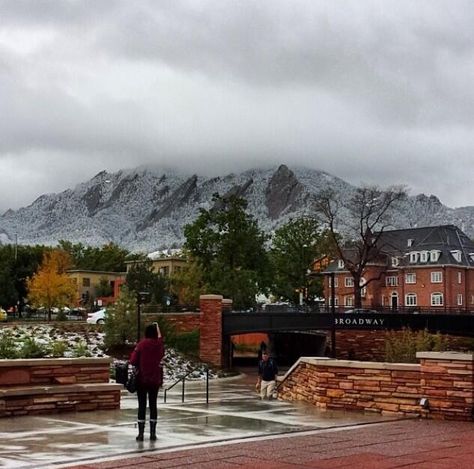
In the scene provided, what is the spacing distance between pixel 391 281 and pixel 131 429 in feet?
262

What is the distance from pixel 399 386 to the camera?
1612 centimetres

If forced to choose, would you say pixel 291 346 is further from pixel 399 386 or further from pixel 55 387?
pixel 55 387

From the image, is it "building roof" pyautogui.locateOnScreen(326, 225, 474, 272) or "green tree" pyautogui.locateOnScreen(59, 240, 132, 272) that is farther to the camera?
"green tree" pyautogui.locateOnScreen(59, 240, 132, 272)

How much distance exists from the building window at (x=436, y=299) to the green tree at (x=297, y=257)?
44.3ft

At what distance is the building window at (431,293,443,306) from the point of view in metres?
84.2

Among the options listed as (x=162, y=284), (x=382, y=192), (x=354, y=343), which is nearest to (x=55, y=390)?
(x=354, y=343)

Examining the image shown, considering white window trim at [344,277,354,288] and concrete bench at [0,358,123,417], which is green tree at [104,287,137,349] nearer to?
concrete bench at [0,358,123,417]

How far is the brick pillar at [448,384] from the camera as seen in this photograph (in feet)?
48.7

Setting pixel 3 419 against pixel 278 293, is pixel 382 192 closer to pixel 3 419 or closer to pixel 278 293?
pixel 278 293

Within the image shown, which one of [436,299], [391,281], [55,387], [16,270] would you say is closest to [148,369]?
[55,387]

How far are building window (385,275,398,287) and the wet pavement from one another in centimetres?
7390

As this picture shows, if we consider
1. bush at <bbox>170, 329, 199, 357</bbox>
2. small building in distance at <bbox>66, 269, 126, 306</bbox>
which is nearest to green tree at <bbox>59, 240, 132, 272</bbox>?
small building in distance at <bbox>66, 269, 126, 306</bbox>

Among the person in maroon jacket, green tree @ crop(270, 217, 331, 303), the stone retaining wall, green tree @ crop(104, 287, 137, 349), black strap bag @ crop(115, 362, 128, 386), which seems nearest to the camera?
the person in maroon jacket

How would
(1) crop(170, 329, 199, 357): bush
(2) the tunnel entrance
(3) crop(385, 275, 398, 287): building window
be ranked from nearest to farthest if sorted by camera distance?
1. (1) crop(170, 329, 199, 357): bush
2. (2) the tunnel entrance
3. (3) crop(385, 275, 398, 287): building window
